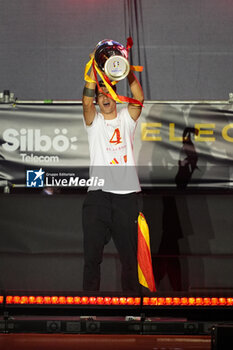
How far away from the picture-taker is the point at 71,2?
17.9 feet

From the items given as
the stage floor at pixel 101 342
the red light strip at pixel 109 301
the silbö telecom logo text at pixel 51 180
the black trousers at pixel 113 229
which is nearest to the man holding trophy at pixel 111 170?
the black trousers at pixel 113 229

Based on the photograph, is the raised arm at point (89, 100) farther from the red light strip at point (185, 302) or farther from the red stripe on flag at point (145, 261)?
the red light strip at point (185, 302)

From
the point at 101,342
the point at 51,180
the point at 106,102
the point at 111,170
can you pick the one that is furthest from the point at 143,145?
the point at 101,342

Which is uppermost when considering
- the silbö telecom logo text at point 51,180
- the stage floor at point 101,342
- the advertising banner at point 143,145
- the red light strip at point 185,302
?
the advertising banner at point 143,145

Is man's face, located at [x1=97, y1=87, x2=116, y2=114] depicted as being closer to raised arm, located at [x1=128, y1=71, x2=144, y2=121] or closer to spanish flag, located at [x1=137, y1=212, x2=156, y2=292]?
raised arm, located at [x1=128, y1=71, x2=144, y2=121]

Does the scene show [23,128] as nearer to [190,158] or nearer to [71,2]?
[71,2]

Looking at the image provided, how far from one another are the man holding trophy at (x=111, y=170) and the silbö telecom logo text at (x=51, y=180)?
1828mm

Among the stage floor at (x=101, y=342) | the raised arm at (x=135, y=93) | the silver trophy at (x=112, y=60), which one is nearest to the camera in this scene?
the stage floor at (x=101, y=342)

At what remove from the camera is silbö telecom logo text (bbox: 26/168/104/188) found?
5.41 meters

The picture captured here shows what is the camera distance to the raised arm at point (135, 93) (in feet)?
11.6

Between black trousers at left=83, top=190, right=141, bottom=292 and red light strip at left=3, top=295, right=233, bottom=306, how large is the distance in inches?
4.3

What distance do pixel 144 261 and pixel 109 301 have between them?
1.05 feet

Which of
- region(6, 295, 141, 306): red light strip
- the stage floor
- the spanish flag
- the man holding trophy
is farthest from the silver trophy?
the stage floor

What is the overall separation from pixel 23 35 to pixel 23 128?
920 mm
